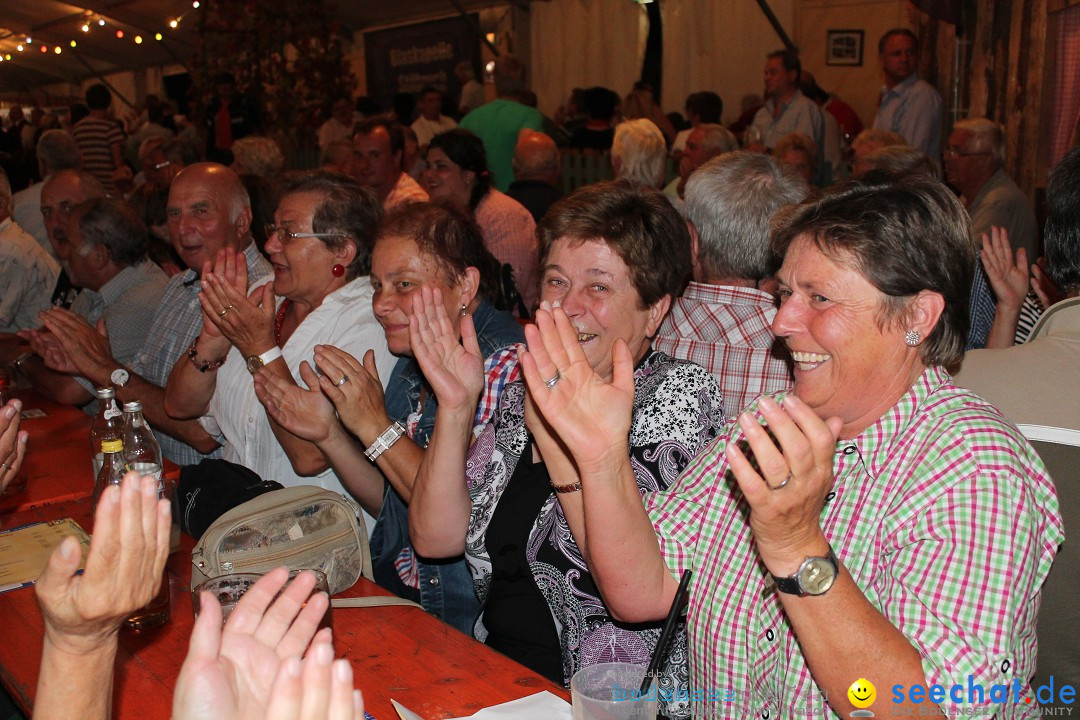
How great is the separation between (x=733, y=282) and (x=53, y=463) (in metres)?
2.20

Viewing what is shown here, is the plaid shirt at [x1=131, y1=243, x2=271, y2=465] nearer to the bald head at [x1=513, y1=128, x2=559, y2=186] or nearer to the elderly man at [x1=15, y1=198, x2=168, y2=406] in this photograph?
the elderly man at [x1=15, y1=198, x2=168, y2=406]

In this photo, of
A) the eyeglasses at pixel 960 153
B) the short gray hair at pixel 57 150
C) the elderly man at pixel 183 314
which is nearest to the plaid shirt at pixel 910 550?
the elderly man at pixel 183 314

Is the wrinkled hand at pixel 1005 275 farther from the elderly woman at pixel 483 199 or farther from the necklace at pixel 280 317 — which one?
the elderly woman at pixel 483 199

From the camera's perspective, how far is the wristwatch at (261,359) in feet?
9.00

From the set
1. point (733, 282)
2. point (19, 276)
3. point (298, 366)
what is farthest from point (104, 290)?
point (733, 282)

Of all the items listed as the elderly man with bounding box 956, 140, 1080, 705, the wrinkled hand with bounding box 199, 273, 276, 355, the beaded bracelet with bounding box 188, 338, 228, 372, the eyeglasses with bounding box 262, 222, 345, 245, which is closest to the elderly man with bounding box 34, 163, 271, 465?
the beaded bracelet with bounding box 188, 338, 228, 372

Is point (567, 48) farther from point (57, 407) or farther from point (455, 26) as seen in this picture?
point (57, 407)

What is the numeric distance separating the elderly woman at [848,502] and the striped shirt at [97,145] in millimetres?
9786

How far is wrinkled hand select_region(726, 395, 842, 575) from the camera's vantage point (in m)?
1.16

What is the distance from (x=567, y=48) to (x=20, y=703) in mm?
10578

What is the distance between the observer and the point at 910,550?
137cm

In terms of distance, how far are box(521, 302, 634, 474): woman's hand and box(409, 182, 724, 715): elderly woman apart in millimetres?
328

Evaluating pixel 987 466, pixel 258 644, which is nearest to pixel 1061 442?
pixel 987 466

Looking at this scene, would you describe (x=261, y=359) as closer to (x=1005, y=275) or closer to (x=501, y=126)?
(x=1005, y=275)
